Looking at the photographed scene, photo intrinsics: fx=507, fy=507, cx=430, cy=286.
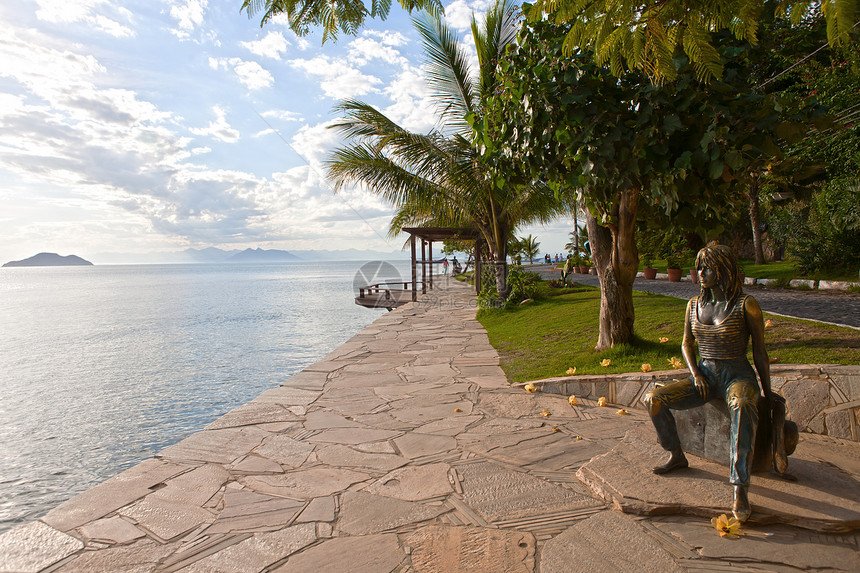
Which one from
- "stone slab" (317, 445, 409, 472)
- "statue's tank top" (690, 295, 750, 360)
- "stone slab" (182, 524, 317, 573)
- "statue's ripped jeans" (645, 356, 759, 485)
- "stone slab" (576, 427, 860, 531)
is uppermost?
"statue's tank top" (690, 295, 750, 360)

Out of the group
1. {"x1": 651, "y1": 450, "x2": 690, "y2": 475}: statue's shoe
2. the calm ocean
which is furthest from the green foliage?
the calm ocean

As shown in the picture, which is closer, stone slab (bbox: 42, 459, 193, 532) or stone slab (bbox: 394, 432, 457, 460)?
stone slab (bbox: 42, 459, 193, 532)

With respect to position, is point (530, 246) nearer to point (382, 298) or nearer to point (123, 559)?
point (382, 298)

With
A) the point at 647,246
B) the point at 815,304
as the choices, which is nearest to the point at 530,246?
the point at 647,246

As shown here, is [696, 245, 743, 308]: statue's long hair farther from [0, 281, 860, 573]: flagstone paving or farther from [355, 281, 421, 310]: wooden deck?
[355, 281, 421, 310]: wooden deck

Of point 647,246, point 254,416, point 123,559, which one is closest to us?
point 123,559

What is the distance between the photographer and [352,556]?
2.55 meters

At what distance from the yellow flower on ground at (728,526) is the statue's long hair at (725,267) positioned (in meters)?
1.18

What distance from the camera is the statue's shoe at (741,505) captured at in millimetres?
2602

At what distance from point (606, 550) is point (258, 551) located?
1.77 m

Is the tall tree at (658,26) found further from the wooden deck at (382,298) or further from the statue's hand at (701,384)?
the wooden deck at (382,298)

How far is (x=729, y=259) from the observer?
3002mm

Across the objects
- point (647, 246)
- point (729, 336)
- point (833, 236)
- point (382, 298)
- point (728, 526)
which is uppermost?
point (647, 246)

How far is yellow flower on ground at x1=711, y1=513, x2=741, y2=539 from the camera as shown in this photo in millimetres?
2564
